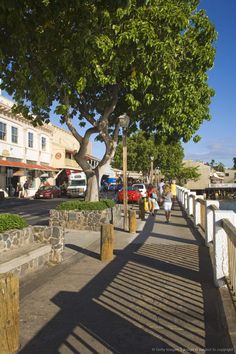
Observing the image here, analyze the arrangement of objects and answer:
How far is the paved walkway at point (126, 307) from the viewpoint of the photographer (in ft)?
15.7

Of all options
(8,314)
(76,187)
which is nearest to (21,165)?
(76,187)

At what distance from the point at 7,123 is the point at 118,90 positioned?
952 inches

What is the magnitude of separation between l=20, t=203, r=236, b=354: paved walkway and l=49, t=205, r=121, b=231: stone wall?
4899mm

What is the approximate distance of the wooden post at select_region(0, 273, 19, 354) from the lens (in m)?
4.46

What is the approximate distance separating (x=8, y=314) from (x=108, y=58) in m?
9.46

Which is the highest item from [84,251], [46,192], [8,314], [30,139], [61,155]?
[30,139]

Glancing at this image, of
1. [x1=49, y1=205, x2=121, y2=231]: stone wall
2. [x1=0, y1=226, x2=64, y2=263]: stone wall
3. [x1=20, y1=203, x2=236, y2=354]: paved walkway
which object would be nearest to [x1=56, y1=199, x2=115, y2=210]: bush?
[x1=49, y1=205, x2=121, y2=231]: stone wall

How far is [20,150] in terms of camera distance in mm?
41938

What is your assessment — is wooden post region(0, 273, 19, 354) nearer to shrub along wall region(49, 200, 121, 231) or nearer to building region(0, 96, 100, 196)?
shrub along wall region(49, 200, 121, 231)

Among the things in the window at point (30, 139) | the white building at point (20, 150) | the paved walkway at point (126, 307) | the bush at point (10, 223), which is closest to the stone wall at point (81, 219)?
the paved walkway at point (126, 307)

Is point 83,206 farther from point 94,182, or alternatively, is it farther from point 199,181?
point 199,181

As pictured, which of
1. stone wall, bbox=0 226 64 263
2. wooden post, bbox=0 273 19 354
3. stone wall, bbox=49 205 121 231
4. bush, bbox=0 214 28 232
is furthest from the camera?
stone wall, bbox=49 205 121 231

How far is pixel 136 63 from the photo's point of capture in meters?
13.4

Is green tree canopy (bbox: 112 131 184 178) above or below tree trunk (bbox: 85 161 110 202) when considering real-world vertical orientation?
above
